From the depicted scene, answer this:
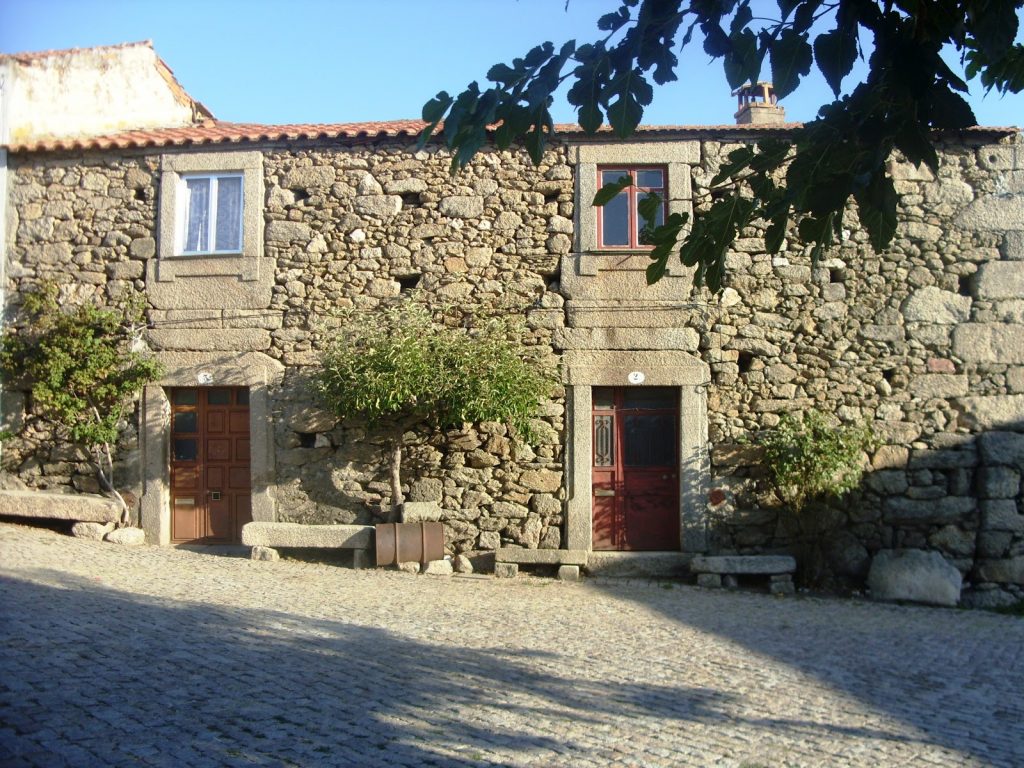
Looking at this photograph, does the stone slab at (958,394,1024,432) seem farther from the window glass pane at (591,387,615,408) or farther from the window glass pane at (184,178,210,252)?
the window glass pane at (184,178,210,252)

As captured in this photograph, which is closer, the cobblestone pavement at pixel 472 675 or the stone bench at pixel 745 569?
the cobblestone pavement at pixel 472 675

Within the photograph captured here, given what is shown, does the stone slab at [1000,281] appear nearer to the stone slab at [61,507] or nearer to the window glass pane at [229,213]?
the window glass pane at [229,213]

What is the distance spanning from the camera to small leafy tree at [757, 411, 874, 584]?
30.2 ft

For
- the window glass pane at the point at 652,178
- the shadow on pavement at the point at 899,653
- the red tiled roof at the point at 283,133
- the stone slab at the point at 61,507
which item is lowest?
the shadow on pavement at the point at 899,653

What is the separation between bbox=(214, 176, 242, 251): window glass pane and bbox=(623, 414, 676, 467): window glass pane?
4945 mm

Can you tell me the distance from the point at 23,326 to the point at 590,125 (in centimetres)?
941

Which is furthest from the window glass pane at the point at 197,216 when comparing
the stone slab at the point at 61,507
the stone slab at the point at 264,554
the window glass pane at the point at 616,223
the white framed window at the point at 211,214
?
the window glass pane at the point at 616,223

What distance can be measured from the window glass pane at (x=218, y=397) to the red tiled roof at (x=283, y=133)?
2.81 m

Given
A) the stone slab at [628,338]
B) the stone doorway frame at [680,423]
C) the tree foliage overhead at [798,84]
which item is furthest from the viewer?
the stone slab at [628,338]

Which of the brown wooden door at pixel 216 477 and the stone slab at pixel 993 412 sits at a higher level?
the stone slab at pixel 993 412

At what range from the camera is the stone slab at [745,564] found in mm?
Answer: 9242

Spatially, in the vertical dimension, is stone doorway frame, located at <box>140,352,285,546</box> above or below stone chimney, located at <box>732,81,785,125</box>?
below

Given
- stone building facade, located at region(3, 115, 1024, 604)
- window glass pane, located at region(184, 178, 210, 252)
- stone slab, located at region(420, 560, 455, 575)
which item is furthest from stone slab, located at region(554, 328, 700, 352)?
window glass pane, located at region(184, 178, 210, 252)

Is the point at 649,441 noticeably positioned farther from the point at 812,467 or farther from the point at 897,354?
the point at 897,354
